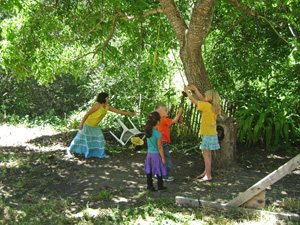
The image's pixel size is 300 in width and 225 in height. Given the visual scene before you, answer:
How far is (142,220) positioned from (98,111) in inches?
149

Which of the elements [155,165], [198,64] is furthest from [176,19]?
[155,165]

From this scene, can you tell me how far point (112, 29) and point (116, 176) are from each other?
11.9 feet

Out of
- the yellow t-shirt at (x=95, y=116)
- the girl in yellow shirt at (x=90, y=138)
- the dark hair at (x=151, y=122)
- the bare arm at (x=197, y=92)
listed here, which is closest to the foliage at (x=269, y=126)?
the bare arm at (x=197, y=92)

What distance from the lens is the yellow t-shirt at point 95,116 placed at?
757 cm

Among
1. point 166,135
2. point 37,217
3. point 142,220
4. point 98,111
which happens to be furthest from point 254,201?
point 98,111

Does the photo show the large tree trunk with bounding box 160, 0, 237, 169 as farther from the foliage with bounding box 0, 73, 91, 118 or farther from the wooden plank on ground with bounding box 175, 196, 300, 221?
the foliage with bounding box 0, 73, 91, 118

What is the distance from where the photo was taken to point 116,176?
253 inches

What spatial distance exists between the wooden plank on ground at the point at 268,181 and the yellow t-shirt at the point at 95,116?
3993 millimetres

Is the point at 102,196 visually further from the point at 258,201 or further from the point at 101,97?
the point at 101,97

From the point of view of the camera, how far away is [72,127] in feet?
38.9

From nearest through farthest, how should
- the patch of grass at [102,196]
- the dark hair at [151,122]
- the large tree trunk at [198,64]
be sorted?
the patch of grass at [102,196] → the dark hair at [151,122] → the large tree trunk at [198,64]

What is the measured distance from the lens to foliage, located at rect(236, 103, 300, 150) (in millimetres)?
8050

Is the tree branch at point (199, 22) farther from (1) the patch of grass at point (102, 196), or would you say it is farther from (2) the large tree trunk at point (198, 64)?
(1) the patch of grass at point (102, 196)

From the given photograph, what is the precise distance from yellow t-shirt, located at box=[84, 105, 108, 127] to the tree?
6.08 feet
